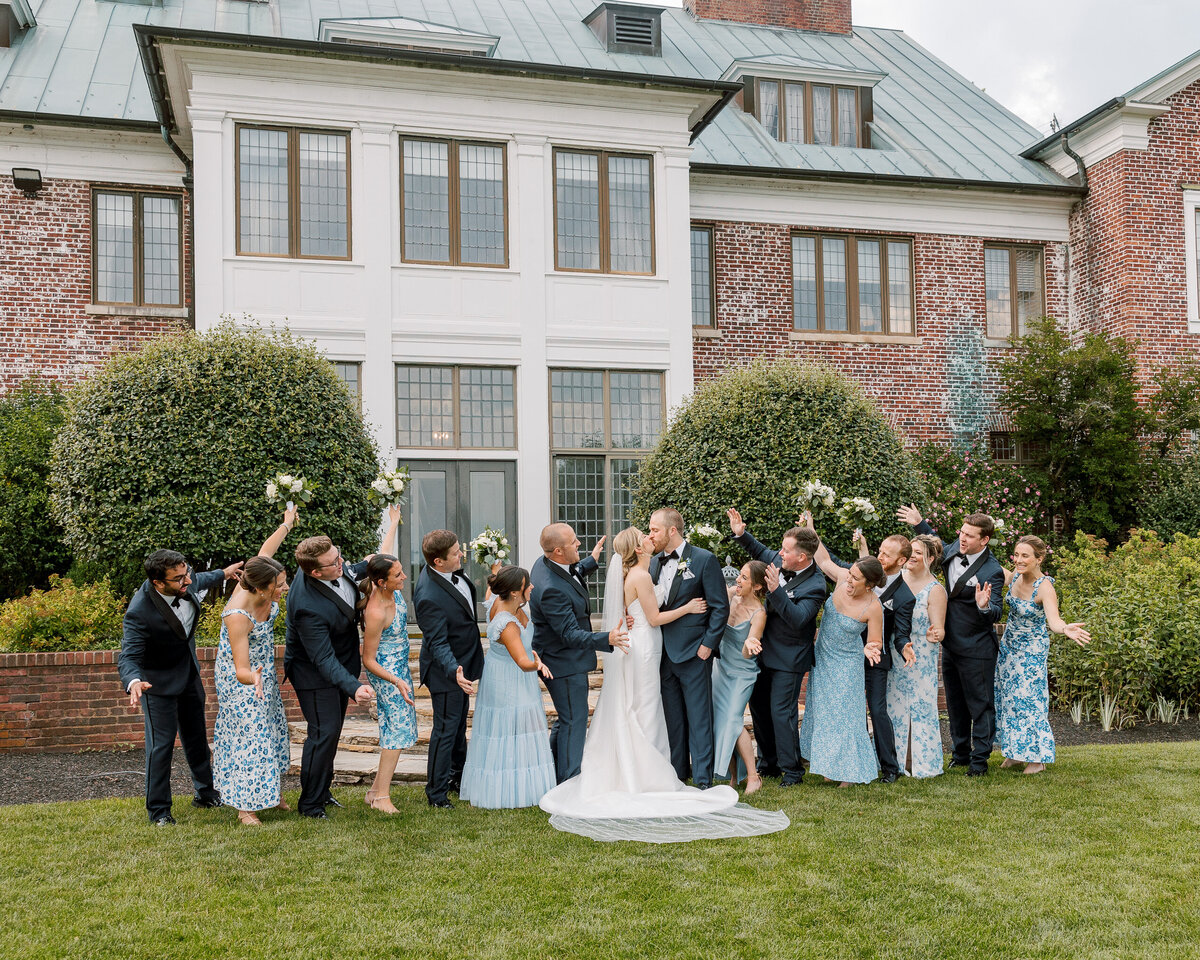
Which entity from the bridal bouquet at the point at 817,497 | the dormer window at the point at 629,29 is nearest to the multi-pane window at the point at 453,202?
the dormer window at the point at 629,29

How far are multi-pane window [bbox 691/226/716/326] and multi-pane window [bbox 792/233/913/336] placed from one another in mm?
1418

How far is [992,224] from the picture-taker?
18.2m

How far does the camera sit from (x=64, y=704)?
951 cm

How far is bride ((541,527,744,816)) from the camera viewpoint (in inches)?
282

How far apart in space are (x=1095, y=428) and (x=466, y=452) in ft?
31.1

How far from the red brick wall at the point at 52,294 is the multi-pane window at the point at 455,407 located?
3.38 meters

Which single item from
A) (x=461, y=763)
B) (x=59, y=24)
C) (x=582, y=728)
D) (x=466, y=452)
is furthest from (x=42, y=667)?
(x=59, y=24)

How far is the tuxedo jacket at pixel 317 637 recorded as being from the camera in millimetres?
6680

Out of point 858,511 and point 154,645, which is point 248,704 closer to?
point 154,645

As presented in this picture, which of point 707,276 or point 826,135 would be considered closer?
point 707,276

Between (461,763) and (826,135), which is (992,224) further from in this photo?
(461,763)

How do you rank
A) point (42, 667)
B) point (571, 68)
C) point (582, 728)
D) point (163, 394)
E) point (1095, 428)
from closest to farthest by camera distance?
point (582, 728)
point (42, 667)
point (163, 394)
point (571, 68)
point (1095, 428)

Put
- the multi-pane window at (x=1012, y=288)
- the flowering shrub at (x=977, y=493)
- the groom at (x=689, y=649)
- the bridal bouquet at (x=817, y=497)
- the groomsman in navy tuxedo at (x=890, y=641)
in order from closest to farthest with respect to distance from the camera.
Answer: the groom at (x=689, y=649) < the groomsman in navy tuxedo at (x=890, y=641) < the bridal bouquet at (x=817, y=497) < the flowering shrub at (x=977, y=493) < the multi-pane window at (x=1012, y=288)

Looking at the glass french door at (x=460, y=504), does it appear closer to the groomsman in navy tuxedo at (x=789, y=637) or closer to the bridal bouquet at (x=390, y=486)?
the bridal bouquet at (x=390, y=486)
